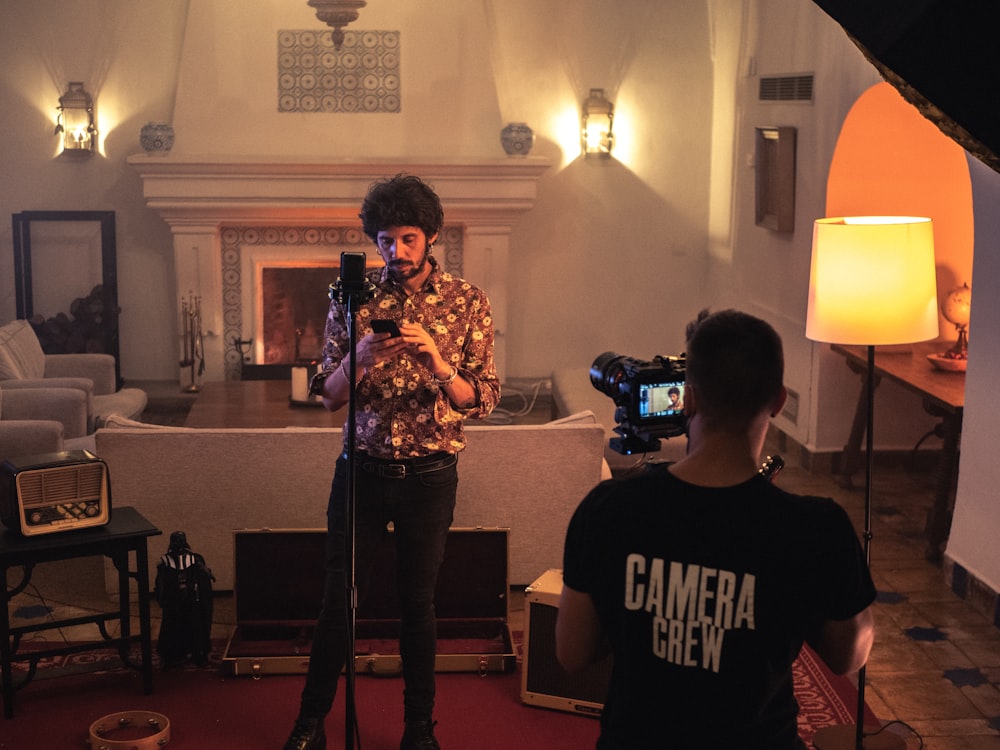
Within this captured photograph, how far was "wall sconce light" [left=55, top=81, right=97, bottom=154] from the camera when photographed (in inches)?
296

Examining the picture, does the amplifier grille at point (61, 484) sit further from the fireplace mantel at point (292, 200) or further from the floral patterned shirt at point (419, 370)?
the fireplace mantel at point (292, 200)

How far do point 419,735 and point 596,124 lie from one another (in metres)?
5.45

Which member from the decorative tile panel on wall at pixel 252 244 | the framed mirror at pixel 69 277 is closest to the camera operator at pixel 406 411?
the decorative tile panel on wall at pixel 252 244

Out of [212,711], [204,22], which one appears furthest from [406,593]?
[204,22]

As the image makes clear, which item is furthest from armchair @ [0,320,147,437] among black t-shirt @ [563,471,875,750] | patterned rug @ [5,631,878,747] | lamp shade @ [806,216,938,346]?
black t-shirt @ [563,471,875,750]

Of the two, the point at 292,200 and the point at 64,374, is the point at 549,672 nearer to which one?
the point at 64,374

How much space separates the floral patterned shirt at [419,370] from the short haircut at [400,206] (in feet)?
0.43

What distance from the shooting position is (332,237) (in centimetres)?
787

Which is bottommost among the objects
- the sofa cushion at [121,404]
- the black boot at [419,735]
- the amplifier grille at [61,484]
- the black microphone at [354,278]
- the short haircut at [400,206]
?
the black boot at [419,735]

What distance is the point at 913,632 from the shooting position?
4164 millimetres

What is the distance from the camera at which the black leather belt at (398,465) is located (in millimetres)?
2871

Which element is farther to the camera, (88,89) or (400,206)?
(88,89)

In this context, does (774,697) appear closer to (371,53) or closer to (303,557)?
(303,557)

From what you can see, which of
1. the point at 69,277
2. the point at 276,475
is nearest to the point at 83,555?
the point at 276,475
